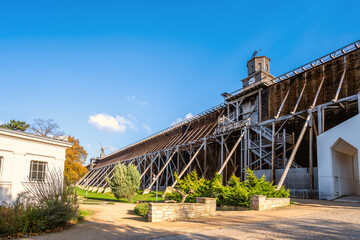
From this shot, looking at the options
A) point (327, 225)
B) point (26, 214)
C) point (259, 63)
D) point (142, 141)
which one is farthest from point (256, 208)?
point (142, 141)

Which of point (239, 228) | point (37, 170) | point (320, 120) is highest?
point (320, 120)

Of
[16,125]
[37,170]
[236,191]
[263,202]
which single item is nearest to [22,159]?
[37,170]

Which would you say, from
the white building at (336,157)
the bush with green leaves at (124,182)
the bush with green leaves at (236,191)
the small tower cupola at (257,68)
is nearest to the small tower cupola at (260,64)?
the small tower cupola at (257,68)

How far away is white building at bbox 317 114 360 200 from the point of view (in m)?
15.1

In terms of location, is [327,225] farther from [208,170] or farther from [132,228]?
[208,170]

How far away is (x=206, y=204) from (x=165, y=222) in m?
2.12

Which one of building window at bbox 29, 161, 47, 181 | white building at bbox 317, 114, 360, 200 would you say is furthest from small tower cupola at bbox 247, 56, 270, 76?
building window at bbox 29, 161, 47, 181

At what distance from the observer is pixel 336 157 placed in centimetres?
1644

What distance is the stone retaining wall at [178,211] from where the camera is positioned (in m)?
10.2

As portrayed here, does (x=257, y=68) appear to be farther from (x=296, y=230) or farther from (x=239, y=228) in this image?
(x=296, y=230)

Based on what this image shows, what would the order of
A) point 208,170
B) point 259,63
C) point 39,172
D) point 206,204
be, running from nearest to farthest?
point 206,204, point 39,172, point 208,170, point 259,63

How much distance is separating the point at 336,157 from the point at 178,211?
1132 cm

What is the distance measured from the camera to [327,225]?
837cm

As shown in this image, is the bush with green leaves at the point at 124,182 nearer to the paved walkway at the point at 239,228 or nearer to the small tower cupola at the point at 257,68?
the paved walkway at the point at 239,228
